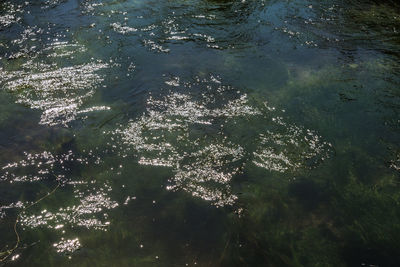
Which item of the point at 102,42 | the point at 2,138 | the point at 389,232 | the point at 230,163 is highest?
the point at 102,42

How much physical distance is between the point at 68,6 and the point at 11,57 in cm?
212

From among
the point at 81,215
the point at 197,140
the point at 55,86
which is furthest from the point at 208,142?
the point at 55,86

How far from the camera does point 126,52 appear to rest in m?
5.43

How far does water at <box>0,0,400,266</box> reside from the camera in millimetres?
3053

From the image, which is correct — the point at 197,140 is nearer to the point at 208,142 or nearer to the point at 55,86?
the point at 208,142

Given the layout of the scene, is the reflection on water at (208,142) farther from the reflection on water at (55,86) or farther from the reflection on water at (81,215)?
the reflection on water at (55,86)

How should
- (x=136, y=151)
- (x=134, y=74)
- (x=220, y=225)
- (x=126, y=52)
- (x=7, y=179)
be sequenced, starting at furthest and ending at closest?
(x=126, y=52) < (x=134, y=74) < (x=136, y=151) < (x=7, y=179) < (x=220, y=225)

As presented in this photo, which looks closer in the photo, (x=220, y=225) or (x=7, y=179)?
(x=220, y=225)

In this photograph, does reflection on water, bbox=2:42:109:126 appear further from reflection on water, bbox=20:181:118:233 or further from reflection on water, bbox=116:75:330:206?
reflection on water, bbox=20:181:118:233

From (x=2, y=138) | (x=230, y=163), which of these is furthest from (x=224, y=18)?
(x=2, y=138)

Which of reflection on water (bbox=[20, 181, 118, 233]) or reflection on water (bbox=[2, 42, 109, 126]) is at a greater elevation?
reflection on water (bbox=[2, 42, 109, 126])

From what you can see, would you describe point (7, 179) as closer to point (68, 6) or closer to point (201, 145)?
point (201, 145)

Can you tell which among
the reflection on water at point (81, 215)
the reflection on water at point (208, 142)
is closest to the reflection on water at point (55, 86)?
the reflection on water at point (208, 142)

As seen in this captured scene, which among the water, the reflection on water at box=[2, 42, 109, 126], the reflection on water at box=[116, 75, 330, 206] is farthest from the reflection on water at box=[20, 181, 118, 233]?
the reflection on water at box=[2, 42, 109, 126]
